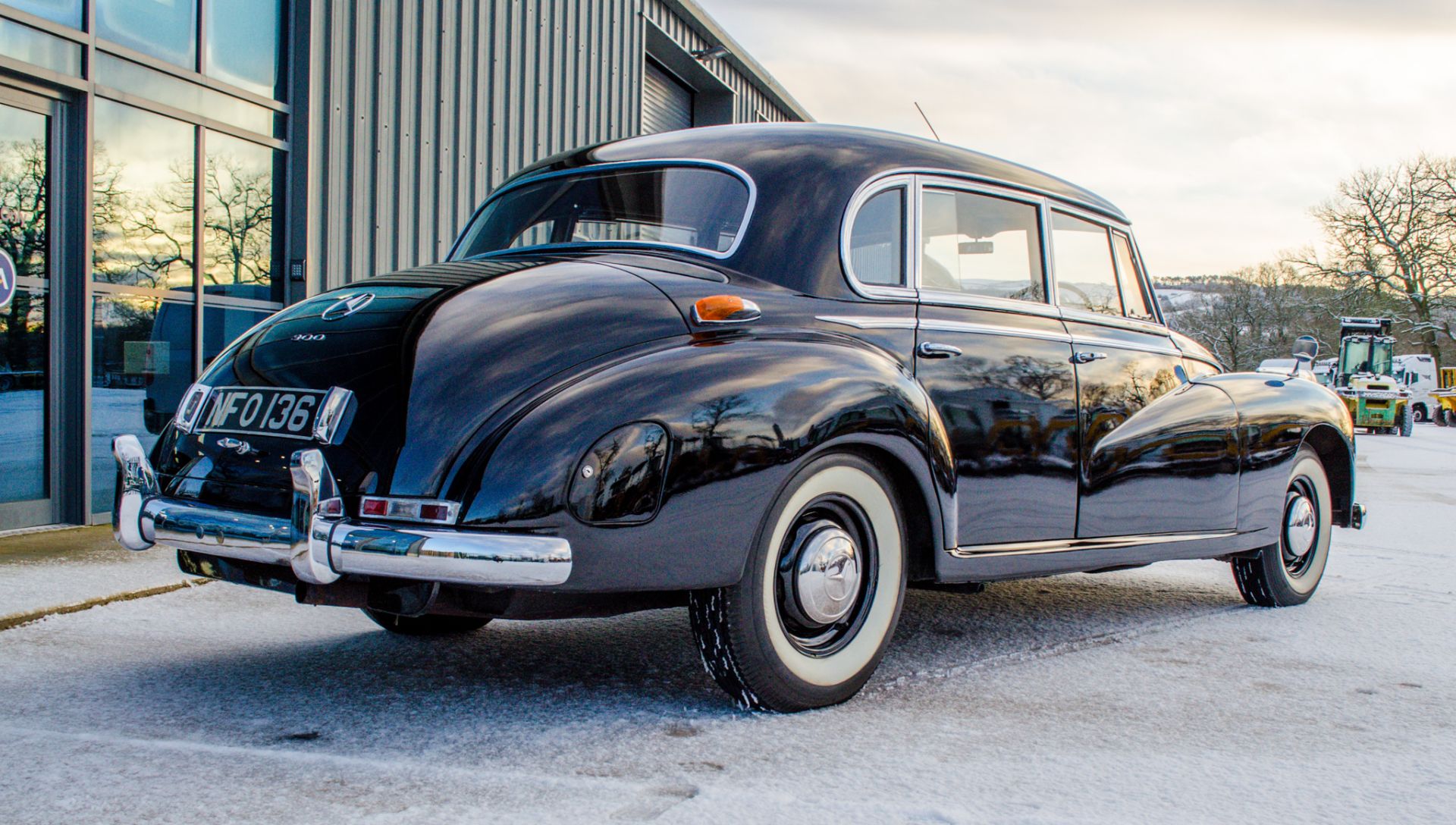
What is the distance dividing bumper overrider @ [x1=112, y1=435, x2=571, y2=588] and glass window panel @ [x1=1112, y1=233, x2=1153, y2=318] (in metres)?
3.02

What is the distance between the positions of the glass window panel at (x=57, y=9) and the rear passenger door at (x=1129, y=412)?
5.38 metres

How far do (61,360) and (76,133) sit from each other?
1257 mm

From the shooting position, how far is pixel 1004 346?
12.9 ft

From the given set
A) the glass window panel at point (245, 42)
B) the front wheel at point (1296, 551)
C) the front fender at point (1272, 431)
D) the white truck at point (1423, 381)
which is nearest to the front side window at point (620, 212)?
the front fender at point (1272, 431)

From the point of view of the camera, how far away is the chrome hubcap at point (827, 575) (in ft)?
10.3

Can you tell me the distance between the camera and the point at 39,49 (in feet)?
21.2

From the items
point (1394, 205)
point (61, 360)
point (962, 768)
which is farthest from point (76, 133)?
point (1394, 205)

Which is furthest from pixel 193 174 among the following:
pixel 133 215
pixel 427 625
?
pixel 427 625

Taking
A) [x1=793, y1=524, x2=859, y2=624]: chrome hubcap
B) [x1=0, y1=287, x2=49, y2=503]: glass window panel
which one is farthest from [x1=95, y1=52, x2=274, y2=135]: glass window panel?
[x1=793, y1=524, x2=859, y2=624]: chrome hubcap

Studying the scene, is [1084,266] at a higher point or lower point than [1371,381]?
higher

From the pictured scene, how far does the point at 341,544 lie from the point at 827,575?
48.3 inches

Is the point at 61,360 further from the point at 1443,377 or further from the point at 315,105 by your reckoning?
the point at 1443,377

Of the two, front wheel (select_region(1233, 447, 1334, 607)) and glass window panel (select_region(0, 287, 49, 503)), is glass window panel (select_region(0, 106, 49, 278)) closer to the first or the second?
glass window panel (select_region(0, 287, 49, 503))

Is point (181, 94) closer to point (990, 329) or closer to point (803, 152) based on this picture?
point (803, 152)
